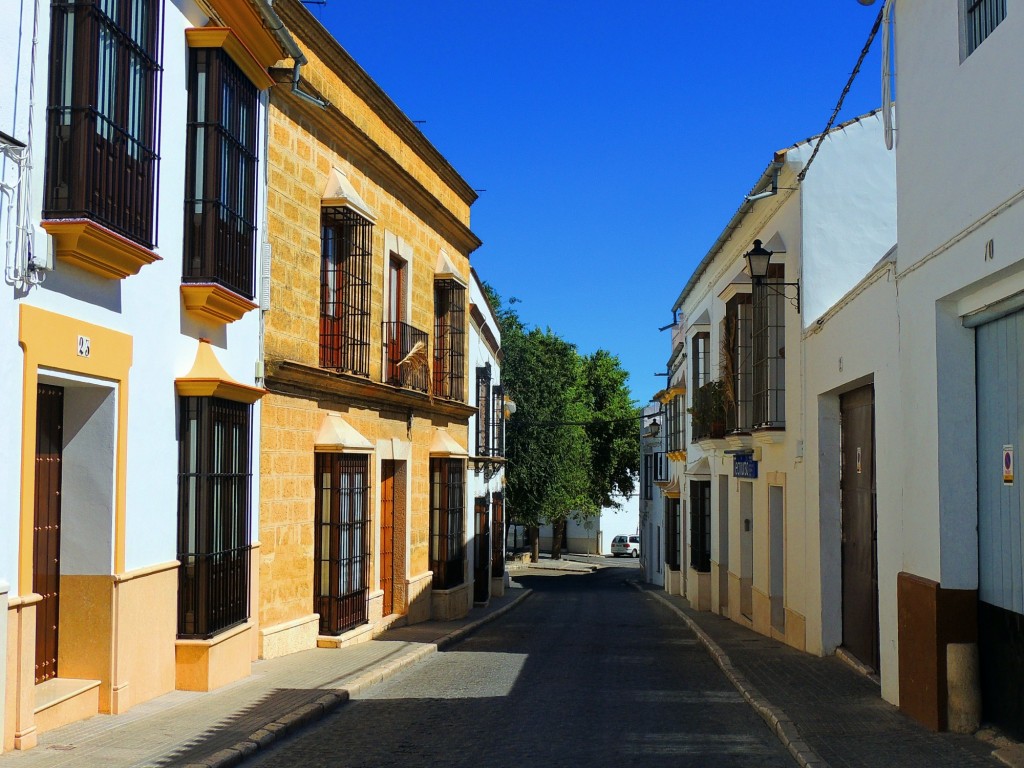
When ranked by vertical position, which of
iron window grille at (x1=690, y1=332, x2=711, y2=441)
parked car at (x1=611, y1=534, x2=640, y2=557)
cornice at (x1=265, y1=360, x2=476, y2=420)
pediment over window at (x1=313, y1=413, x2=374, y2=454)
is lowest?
parked car at (x1=611, y1=534, x2=640, y2=557)

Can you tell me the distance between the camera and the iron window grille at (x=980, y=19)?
7.39 metres

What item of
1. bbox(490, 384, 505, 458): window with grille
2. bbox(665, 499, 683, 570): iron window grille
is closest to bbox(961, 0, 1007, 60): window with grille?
bbox(490, 384, 505, 458): window with grille

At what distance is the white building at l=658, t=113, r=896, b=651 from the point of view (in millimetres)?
14227

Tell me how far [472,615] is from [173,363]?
12.5 m

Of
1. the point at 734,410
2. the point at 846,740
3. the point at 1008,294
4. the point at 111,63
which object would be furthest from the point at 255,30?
the point at 734,410

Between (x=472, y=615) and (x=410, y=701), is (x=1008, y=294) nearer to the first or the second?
(x=410, y=701)

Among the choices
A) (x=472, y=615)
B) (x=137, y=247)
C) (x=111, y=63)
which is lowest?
(x=472, y=615)

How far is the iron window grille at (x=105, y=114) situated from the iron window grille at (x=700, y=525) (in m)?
17.3

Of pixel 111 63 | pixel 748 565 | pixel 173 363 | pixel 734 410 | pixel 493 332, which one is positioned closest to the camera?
pixel 111 63

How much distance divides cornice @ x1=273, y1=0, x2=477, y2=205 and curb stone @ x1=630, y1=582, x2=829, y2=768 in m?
8.64

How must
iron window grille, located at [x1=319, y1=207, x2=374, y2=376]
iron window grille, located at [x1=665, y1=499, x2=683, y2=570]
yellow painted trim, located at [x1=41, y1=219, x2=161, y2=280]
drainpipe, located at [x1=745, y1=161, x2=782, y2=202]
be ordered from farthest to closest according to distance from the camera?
iron window grille, located at [x1=665, y1=499, x2=683, y2=570]
drainpipe, located at [x1=745, y1=161, x2=782, y2=202]
iron window grille, located at [x1=319, y1=207, x2=374, y2=376]
yellow painted trim, located at [x1=41, y1=219, x2=161, y2=280]

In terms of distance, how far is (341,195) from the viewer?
13.9m

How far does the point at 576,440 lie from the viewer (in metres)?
44.6

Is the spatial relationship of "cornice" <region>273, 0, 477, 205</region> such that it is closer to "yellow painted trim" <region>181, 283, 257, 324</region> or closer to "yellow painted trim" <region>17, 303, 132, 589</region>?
"yellow painted trim" <region>181, 283, 257, 324</region>
